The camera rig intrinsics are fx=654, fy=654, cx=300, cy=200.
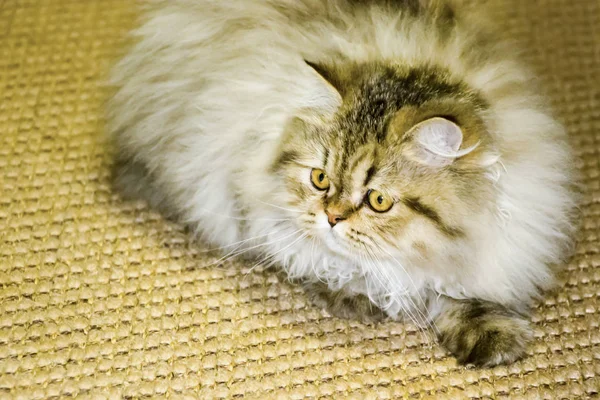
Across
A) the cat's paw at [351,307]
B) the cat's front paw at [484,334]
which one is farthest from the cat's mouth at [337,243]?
the cat's front paw at [484,334]

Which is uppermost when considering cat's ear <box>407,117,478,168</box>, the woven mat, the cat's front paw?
cat's ear <box>407,117,478,168</box>

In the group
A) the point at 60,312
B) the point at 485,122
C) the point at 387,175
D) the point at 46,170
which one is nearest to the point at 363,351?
the point at 387,175

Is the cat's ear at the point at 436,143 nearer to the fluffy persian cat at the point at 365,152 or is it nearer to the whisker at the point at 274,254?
the fluffy persian cat at the point at 365,152

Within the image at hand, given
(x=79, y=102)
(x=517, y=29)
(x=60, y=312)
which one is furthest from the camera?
(x=517, y=29)

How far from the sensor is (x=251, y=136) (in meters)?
1.27

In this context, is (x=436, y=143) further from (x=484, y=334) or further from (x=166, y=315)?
(x=166, y=315)

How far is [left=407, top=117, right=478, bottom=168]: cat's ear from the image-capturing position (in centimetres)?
99

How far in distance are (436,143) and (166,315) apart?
69 cm

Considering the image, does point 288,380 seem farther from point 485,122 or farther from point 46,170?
point 46,170

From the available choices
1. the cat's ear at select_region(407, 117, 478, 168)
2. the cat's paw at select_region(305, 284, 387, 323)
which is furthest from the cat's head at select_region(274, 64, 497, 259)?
the cat's paw at select_region(305, 284, 387, 323)

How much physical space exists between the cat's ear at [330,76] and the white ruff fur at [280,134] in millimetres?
26

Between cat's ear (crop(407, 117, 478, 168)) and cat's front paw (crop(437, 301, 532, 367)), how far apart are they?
1.23ft

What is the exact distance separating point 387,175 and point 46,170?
0.93m

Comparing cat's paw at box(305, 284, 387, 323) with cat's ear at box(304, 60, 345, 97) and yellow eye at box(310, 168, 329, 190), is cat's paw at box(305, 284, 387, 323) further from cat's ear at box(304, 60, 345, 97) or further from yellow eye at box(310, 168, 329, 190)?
cat's ear at box(304, 60, 345, 97)
